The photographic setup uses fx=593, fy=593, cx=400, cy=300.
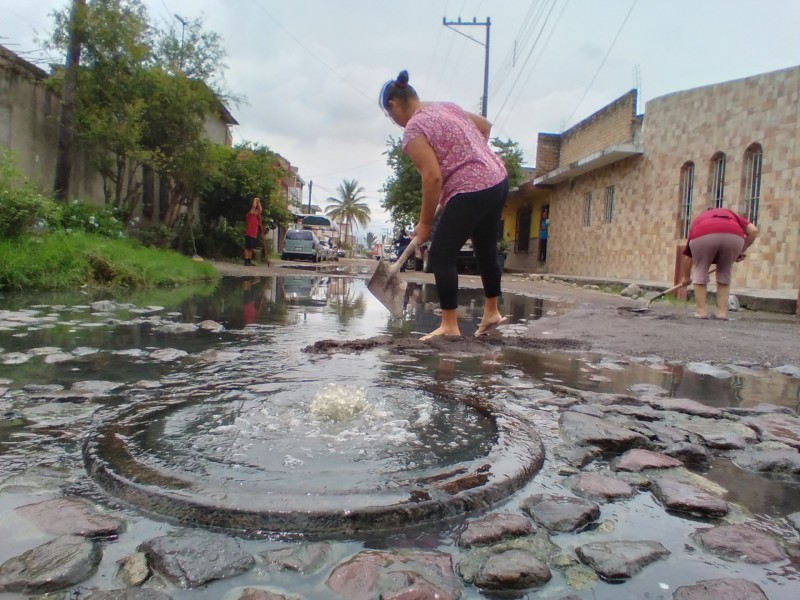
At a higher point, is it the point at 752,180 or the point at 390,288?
the point at 752,180

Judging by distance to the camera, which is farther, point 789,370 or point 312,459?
point 789,370

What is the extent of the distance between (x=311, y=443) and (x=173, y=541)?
0.59m

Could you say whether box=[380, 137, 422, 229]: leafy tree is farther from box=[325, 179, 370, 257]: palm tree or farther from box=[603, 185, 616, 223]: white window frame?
box=[325, 179, 370, 257]: palm tree

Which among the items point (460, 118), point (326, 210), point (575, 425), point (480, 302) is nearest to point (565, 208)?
point (480, 302)

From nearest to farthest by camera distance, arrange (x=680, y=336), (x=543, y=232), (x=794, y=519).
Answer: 1. (x=794, y=519)
2. (x=680, y=336)
3. (x=543, y=232)

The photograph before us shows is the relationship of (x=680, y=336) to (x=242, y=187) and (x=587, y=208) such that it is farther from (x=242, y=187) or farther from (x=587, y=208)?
(x=242, y=187)

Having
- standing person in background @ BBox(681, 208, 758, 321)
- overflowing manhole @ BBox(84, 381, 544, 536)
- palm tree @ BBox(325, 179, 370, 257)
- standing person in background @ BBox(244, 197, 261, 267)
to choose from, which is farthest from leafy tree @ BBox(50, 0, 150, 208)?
→ palm tree @ BBox(325, 179, 370, 257)

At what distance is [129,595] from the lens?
3.57 feet

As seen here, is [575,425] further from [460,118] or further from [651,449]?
[460,118]

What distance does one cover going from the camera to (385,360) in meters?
3.50

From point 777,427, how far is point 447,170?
2.29 meters

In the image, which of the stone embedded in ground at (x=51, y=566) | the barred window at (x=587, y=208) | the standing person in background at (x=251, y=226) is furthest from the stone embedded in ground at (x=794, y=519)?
the barred window at (x=587, y=208)

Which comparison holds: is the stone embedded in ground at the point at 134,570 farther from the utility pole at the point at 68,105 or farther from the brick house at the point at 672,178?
the utility pole at the point at 68,105

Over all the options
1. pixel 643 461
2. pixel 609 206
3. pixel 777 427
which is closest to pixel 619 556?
pixel 643 461
